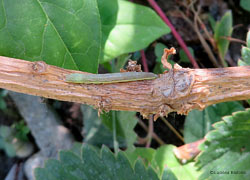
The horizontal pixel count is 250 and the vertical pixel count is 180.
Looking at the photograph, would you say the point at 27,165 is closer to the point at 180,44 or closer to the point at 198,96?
the point at 180,44

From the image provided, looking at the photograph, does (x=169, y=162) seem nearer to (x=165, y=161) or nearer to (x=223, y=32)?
(x=165, y=161)

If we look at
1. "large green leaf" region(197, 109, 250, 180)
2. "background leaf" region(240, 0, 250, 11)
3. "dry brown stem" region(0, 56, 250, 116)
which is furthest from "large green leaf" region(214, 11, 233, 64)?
"dry brown stem" region(0, 56, 250, 116)

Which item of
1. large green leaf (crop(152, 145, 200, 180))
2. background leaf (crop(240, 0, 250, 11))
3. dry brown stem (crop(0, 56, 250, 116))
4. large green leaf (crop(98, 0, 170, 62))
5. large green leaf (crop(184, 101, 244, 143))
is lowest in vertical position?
large green leaf (crop(152, 145, 200, 180))

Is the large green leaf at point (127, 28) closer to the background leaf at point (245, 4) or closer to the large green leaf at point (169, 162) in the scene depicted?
the large green leaf at point (169, 162)

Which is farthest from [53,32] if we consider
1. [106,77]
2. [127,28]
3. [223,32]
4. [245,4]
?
[245,4]

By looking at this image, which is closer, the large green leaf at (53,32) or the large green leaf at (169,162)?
the large green leaf at (53,32)

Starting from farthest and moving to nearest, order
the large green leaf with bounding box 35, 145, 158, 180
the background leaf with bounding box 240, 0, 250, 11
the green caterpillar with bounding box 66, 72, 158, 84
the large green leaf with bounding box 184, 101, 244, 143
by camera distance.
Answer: the background leaf with bounding box 240, 0, 250, 11
the large green leaf with bounding box 184, 101, 244, 143
the large green leaf with bounding box 35, 145, 158, 180
the green caterpillar with bounding box 66, 72, 158, 84

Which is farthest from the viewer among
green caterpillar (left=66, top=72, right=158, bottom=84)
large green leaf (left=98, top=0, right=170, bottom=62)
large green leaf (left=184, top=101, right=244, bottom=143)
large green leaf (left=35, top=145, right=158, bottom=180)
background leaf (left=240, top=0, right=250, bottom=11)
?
background leaf (left=240, top=0, right=250, bottom=11)

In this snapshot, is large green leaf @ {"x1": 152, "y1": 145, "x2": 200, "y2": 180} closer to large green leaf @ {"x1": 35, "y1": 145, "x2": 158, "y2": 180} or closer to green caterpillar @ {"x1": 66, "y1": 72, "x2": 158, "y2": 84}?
large green leaf @ {"x1": 35, "y1": 145, "x2": 158, "y2": 180}

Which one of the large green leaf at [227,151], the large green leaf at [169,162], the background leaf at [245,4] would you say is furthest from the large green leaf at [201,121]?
the background leaf at [245,4]
